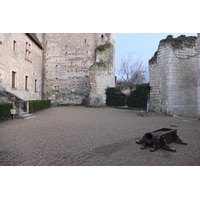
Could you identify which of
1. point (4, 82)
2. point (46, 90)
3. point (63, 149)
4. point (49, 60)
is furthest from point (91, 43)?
point (63, 149)

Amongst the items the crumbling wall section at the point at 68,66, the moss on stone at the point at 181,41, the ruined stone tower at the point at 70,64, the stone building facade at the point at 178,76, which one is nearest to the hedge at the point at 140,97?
the stone building facade at the point at 178,76

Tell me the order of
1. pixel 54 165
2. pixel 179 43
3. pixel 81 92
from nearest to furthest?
pixel 54 165, pixel 179 43, pixel 81 92

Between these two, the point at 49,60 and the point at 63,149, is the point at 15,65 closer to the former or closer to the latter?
the point at 49,60

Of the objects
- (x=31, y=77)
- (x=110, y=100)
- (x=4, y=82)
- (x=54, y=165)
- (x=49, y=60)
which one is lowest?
(x=54, y=165)

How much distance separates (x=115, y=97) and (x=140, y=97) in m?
3.73

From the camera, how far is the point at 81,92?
851 inches

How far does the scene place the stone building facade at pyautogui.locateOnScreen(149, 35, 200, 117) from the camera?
10.2 metres

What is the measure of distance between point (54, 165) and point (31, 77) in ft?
50.1

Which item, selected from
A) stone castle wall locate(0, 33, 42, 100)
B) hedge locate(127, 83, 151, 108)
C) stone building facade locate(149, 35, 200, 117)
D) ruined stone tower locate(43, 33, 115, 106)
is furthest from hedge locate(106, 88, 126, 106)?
stone castle wall locate(0, 33, 42, 100)

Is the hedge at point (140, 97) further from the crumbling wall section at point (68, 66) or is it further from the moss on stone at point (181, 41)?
the crumbling wall section at point (68, 66)

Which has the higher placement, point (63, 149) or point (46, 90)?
point (46, 90)

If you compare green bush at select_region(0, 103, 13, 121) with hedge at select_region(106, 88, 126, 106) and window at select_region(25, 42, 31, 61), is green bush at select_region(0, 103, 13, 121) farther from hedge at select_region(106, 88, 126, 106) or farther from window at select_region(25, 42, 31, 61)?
hedge at select_region(106, 88, 126, 106)

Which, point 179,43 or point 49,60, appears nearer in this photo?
point 179,43

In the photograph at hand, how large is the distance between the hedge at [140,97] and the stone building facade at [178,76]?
2.35 metres
